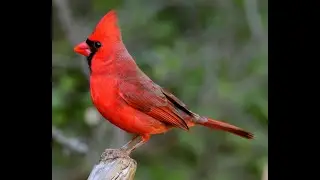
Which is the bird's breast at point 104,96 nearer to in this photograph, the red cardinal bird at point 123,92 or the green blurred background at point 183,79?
the red cardinal bird at point 123,92

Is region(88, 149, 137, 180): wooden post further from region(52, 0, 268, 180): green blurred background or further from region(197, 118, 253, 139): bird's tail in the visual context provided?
region(52, 0, 268, 180): green blurred background

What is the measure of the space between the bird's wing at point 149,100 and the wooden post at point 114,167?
0.40ft

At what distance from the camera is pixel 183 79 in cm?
298

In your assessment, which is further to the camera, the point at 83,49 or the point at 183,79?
the point at 183,79

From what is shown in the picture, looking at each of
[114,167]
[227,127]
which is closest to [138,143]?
[114,167]

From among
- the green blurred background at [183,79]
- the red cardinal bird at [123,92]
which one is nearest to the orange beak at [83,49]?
the red cardinal bird at [123,92]

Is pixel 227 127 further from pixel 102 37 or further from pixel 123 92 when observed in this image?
pixel 102 37

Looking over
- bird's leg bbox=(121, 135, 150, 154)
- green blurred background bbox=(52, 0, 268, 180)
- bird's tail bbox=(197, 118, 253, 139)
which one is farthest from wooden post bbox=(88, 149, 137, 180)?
green blurred background bbox=(52, 0, 268, 180)

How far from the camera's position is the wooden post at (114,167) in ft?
6.45

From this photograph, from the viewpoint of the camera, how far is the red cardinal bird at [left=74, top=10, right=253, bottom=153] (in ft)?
6.40

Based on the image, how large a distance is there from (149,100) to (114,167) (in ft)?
0.59

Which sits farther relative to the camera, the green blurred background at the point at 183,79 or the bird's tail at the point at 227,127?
the green blurred background at the point at 183,79
